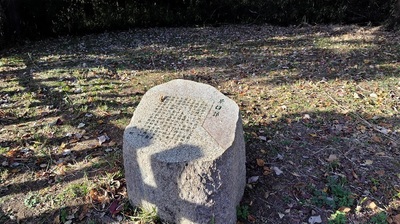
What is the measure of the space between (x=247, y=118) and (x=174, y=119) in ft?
4.78

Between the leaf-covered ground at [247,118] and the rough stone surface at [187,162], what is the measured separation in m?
0.30

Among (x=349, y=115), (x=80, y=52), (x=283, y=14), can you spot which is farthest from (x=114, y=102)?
(x=283, y=14)

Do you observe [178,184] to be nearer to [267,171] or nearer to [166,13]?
[267,171]

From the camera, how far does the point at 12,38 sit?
22.7 feet

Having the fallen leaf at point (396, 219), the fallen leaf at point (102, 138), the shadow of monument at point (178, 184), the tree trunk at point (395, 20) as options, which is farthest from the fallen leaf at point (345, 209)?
the tree trunk at point (395, 20)

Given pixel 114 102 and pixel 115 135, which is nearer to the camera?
pixel 115 135

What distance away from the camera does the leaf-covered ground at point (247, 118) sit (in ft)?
9.88

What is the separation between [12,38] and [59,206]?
5.16m

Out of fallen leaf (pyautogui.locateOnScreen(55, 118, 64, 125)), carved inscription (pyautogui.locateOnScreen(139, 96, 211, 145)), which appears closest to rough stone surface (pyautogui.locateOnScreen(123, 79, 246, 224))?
carved inscription (pyautogui.locateOnScreen(139, 96, 211, 145))

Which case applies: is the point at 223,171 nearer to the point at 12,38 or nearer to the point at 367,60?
the point at 367,60

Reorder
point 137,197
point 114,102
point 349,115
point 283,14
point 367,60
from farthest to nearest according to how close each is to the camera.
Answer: point 283,14
point 367,60
point 114,102
point 349,115
point 137,197

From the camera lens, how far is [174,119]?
2.94 m

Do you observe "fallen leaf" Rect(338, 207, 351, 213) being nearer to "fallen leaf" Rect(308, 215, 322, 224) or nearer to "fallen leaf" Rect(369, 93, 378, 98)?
"fallen leaf" Rect(308, 215, 322, 224)

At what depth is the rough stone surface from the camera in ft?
8.18
